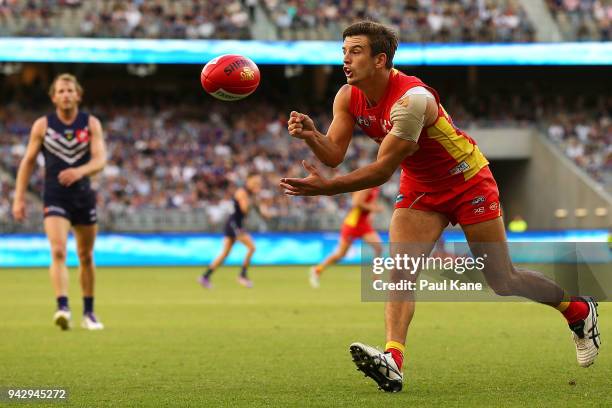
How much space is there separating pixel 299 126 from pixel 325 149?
51cm

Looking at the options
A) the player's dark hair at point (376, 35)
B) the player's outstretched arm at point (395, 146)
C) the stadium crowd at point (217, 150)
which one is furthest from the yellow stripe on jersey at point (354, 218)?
the player's outstretched arm at point (395, 146)

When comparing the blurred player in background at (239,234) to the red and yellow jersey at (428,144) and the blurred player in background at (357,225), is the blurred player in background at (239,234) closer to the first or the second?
the blurred player in background at (357,225)

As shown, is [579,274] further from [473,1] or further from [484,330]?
[473,1]

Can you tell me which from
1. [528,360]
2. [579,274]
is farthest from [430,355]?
[579,274]

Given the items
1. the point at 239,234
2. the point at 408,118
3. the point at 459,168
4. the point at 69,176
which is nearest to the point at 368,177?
the point at 408,118

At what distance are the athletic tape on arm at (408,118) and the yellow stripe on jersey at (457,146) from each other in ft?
1.00

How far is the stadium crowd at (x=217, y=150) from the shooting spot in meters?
32.2

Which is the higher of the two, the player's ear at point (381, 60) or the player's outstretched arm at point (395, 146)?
the player's ear at point (381, 60)

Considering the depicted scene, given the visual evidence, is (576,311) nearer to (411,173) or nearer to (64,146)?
(411,173)

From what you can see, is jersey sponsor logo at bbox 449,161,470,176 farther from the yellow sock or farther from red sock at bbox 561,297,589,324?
red sock at bbox 561,297,589,324

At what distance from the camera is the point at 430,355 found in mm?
9109

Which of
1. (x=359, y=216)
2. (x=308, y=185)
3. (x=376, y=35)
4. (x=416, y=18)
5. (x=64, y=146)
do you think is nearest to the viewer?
(x=308, y=185)

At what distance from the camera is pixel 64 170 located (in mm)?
11258

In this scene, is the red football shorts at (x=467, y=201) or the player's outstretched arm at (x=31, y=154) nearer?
the red football shorts at (x=467, y=201)
